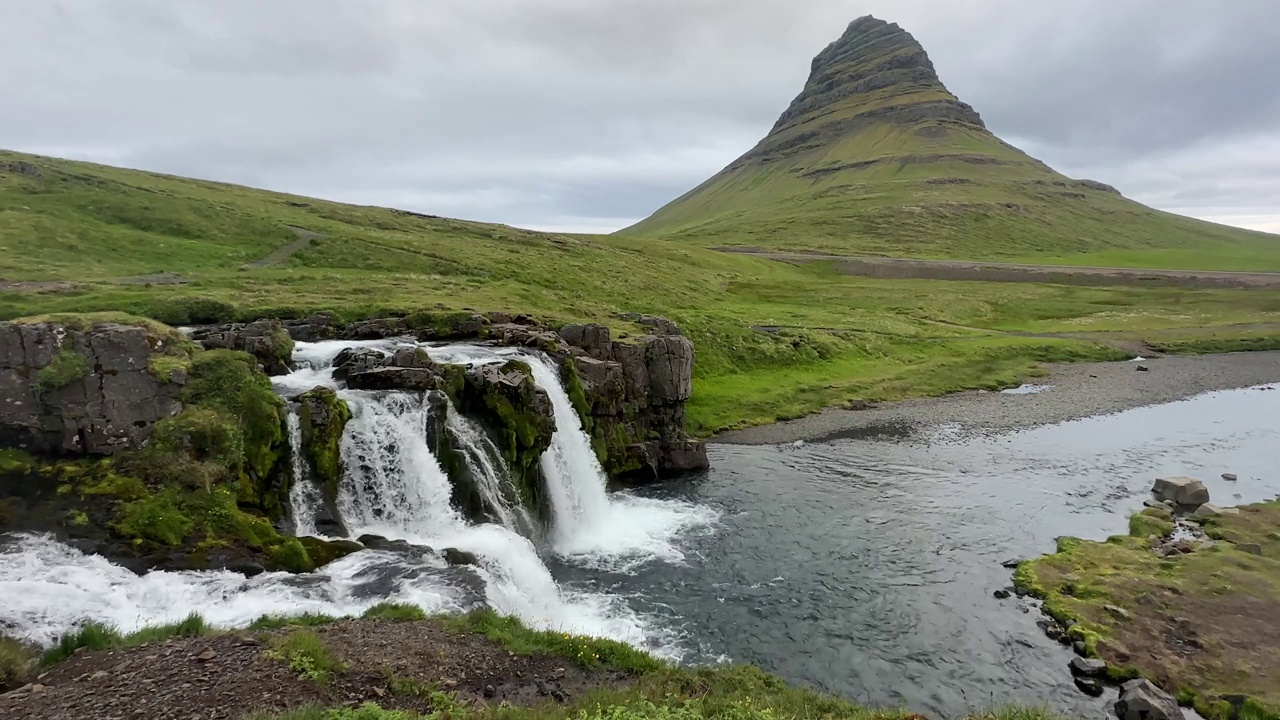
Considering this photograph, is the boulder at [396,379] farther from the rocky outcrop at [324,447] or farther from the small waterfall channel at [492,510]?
the rocky outcrop at [324,447]

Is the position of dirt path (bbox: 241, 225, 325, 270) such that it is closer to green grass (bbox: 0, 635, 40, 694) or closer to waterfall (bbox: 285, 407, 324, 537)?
waterfall (bbox: 285, 407, 324, 537)

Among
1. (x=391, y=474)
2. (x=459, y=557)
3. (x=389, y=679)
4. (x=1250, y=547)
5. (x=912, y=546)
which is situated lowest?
(x=912, y=546)

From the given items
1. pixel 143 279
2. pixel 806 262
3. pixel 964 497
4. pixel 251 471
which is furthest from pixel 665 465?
pixel 806 262

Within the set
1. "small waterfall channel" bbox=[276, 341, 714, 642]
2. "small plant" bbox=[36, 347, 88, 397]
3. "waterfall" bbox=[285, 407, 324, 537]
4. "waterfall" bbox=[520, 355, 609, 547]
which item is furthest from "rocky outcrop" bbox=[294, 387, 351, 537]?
"waterfall" bbox=[520, 355, 609, 547]

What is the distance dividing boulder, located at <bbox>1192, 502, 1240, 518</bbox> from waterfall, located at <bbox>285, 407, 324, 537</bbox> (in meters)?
44.5

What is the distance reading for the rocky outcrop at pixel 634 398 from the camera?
4638 cm

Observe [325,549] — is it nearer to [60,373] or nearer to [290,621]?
[290,621]

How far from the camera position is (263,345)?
3609cm

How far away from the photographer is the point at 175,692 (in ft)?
48.0

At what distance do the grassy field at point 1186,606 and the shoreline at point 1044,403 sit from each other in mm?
24597

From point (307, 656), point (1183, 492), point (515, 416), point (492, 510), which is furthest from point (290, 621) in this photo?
point (1183, 492)

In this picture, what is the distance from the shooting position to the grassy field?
22.4m

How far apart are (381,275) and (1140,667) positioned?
76967 mm

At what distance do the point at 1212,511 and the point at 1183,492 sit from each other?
7.98 ft
